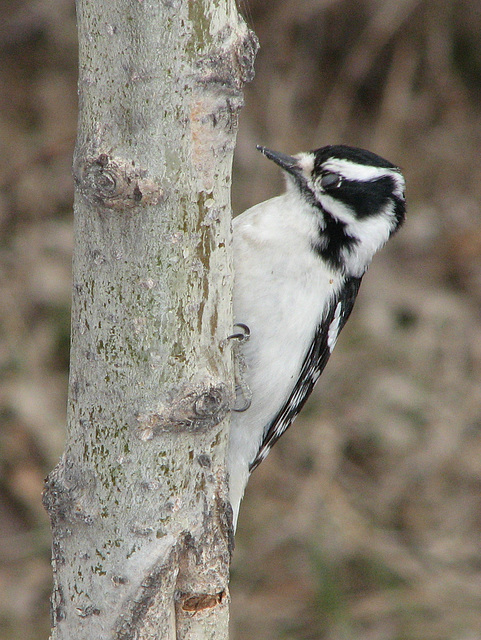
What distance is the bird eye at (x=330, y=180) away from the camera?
9.46ft

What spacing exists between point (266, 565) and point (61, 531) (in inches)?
139

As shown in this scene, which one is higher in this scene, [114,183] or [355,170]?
[355,170]

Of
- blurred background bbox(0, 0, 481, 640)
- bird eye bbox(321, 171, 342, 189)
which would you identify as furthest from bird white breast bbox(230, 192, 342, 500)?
blurred background bbox(0, 0, 481, 640)

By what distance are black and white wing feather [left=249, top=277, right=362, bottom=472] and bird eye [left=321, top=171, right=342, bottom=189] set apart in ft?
1.16

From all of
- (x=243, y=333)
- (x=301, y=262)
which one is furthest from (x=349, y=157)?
(x=243, y=333)

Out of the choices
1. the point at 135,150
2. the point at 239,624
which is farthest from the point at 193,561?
the point at 239,624

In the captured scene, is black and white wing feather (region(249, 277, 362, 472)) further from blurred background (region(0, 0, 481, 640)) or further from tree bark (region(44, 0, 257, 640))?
blurred background (region(0, 0, 481, 640))

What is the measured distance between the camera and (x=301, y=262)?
2.79 m

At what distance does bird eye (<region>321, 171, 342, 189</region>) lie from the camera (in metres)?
2.88

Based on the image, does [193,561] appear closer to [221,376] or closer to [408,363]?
[221,376]

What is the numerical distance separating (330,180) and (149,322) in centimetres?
142

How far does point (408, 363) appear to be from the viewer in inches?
245

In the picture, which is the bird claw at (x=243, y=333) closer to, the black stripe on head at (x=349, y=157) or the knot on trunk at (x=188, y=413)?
the black stripe on head at (x=349, y=157)

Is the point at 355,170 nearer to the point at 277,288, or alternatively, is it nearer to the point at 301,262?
the point at 301,262
